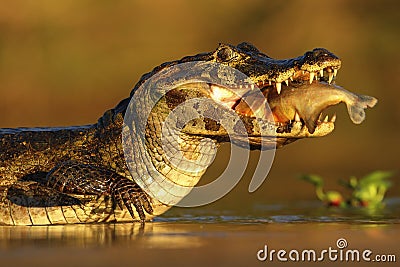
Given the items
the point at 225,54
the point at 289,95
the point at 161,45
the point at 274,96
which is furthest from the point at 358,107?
the point at 161,45

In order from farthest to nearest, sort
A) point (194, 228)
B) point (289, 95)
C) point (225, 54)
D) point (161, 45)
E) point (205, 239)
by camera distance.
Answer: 1. point (161, 45)
2. point (225, 54)
3. point (289, 95)
4. point (194, 228)
5. point (205, 239)

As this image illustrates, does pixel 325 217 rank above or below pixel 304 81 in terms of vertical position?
below

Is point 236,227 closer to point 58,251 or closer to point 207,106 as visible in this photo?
point 207,106

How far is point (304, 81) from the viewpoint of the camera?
6.24m

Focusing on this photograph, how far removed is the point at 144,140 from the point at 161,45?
37.2 ft

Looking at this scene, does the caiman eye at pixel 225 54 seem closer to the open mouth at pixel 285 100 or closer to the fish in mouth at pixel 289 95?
the fish in mouth at pixel 289 95

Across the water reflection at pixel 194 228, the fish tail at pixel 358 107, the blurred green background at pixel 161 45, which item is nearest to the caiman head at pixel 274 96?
the fish tail at pixel 358 107

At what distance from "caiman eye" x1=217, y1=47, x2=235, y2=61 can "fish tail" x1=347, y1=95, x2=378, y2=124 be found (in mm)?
919

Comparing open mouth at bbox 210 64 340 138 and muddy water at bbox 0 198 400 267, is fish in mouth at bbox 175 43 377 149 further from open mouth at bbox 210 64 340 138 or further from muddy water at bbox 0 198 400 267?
muddy water at bbox 0 198 400 267

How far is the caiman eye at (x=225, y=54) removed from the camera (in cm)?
654

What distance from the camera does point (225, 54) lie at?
6.57 m

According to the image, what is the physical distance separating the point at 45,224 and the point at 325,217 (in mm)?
1923

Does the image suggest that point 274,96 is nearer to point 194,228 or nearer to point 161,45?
point 194,228

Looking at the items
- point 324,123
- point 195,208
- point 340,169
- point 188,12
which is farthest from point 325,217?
point 188,12
